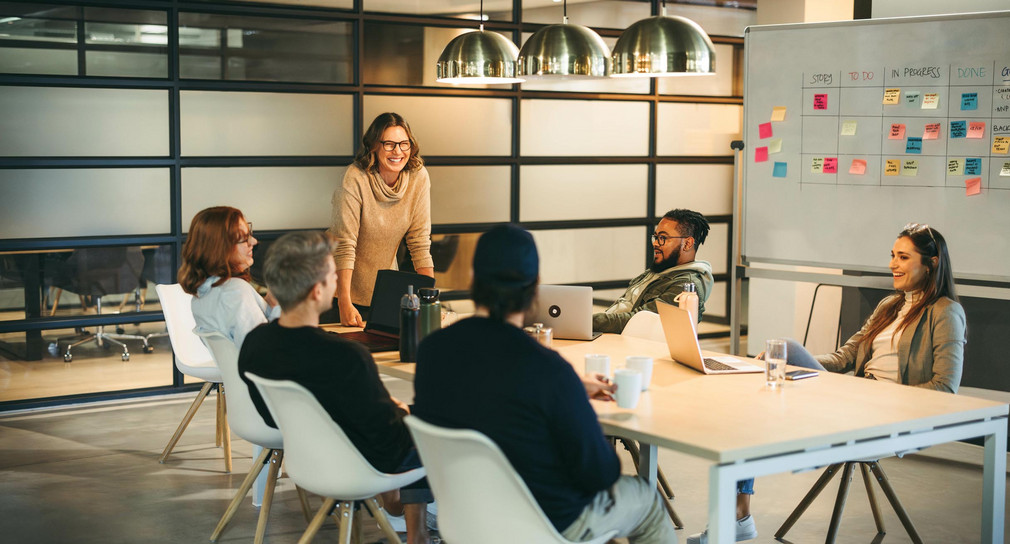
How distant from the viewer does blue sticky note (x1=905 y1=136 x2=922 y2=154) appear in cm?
504

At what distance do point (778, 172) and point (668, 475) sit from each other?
2.01 meters

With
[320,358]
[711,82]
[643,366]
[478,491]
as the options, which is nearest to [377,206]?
[320,358]

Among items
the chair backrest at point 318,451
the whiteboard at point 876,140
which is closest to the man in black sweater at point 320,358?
the chair backrest at point 318,451

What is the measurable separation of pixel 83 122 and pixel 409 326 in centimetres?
308

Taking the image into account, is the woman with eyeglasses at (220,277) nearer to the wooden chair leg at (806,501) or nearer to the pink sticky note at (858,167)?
the wooden chair leg at (806,501)

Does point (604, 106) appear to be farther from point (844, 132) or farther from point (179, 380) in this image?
point (179, 380)

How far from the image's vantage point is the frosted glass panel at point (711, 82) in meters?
7.41

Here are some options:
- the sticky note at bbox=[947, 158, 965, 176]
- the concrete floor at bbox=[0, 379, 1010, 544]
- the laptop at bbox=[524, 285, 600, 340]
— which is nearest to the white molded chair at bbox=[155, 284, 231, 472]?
the concrete floor at bbox=[0, 379, 1010, 544]

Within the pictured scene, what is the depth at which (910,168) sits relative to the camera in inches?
200

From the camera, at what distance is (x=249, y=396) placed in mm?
3391

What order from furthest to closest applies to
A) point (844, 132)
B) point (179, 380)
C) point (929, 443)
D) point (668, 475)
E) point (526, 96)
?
point (526, 96) → point (179, 380) → point (844, 132) → point (668, 475) → point (929, 443)

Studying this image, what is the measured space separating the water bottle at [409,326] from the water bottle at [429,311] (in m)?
0.02

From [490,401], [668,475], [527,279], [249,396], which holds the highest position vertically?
[527,279]

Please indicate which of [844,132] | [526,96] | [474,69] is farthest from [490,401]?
[526,96]
